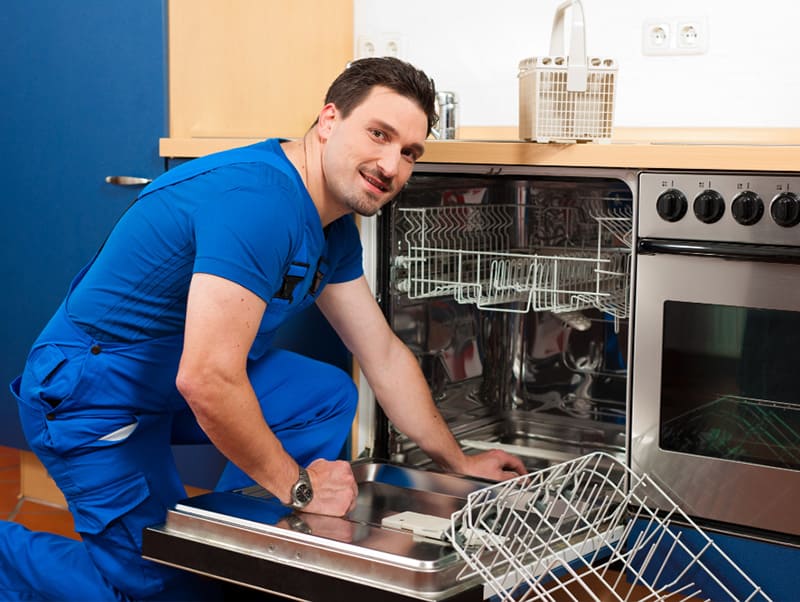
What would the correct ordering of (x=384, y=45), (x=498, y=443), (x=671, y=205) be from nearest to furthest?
1. (x=671, y=205)
2. (x=498, y=443)
3. (x=384, y=45)

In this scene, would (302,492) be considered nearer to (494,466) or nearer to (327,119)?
(494,466)

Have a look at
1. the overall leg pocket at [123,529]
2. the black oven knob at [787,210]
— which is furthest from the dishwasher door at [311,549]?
the black oven knob at [787,210]

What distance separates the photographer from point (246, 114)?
2619 mm

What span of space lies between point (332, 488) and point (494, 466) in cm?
42

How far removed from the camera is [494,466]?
216 centimetres

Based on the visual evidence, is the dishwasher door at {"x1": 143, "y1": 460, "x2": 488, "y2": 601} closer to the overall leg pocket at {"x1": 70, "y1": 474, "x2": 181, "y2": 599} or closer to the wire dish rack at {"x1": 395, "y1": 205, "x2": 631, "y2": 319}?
the overall leg pocket at {"x1": 70, "y1": 474, "x2": 181, "y2": 599}

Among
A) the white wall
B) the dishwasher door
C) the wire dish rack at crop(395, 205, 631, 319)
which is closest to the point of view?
the dishwasher door

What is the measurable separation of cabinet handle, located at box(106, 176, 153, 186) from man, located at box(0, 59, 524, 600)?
60 cm

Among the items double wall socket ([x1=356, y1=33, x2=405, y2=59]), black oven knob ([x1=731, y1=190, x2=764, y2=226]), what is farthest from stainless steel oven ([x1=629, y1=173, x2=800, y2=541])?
double wall socket ([x1=356, y1=33, x2=405, y2=59])

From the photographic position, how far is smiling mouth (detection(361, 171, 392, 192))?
73.0 inches

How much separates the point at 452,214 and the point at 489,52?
0.61 m

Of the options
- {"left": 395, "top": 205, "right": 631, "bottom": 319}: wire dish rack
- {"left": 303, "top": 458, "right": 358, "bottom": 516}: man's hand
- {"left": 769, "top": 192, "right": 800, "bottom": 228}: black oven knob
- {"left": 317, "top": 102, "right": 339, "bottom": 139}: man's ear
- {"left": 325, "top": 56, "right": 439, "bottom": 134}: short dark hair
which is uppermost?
{"left": 325, "top": 56, "right": 439, "bottom": 134}: short dark hair

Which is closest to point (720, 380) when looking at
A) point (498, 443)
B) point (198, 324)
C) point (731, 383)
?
point (731, 383)

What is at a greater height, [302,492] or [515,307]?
[515,307]
